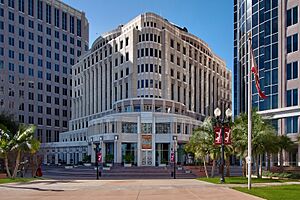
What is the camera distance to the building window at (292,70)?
55.5 metres

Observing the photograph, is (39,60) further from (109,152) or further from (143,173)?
(143,173)

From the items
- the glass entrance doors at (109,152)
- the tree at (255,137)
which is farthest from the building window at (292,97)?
the glass entrance doors at (109,152)

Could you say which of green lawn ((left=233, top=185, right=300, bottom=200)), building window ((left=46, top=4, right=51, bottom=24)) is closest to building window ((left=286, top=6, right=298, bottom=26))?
green lawn ((left=233, top=185, right=300, bottom=200))

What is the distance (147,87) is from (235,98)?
19798mm

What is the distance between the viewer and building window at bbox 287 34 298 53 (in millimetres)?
55938

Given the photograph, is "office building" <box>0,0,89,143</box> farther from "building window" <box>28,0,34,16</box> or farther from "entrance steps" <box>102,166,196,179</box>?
"entrance steps" <box>102,166,196,179</box>

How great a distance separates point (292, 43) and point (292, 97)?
799cm

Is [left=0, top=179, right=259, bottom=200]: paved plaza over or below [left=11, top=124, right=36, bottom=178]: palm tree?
below

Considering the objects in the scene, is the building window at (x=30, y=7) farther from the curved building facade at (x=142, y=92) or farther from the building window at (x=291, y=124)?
the building window at (x=291, y=124)

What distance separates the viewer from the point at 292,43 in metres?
56.6

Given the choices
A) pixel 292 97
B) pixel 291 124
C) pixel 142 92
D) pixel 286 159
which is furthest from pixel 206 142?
pixel 142 92

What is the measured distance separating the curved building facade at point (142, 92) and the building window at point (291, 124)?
67.5ft

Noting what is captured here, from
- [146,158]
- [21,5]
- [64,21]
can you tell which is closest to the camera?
[146,158]

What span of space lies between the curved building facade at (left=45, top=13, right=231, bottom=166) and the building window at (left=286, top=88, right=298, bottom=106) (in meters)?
21.6
